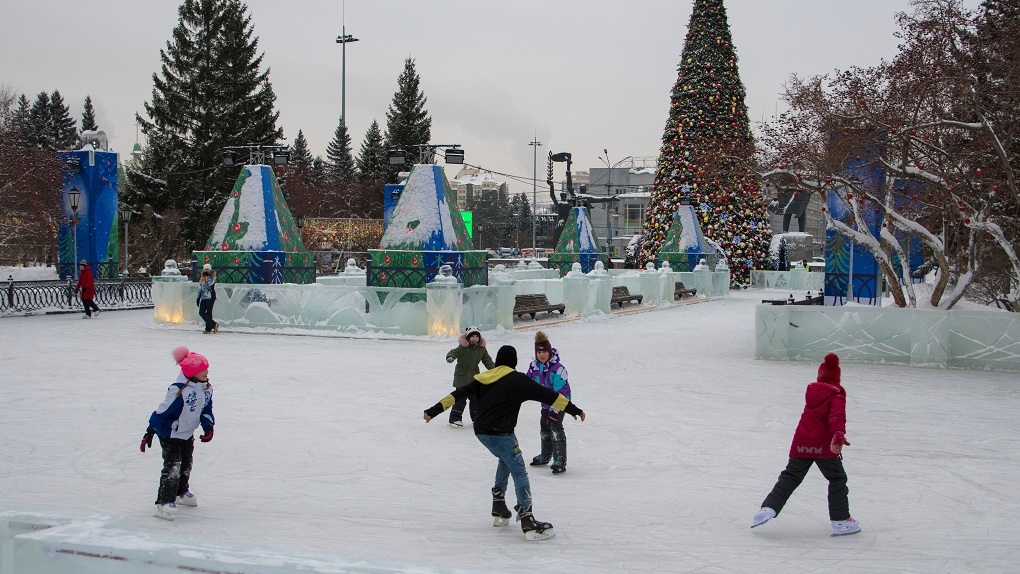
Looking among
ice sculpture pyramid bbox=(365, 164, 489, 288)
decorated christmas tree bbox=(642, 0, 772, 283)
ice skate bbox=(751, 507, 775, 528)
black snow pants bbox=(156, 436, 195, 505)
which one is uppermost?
decorated christmas tree bbox=(642, 0, 772, 283)

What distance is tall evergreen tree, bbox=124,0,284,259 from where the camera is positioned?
4509 cm

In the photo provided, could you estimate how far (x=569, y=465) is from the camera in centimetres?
814

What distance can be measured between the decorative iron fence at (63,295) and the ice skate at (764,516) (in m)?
21.8

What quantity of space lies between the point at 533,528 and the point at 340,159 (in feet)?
253

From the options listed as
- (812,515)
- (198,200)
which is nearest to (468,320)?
(812,515)

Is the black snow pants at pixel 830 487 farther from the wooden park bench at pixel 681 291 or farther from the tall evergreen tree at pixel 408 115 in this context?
the tall evergreen tree at pixel 408 115

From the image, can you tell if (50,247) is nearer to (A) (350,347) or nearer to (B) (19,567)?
(A) (350,347)

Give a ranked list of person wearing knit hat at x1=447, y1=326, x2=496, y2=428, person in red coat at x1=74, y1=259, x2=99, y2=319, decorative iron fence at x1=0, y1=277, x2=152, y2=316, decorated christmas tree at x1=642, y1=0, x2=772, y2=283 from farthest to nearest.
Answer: decorated christmas tree at x1=642, y1=0, x2=772, y2=283 → decorative iron fence at x1=0, y1=277, x2=152, y2=316 → person in red coat at x1=74, y1=259, x2=99, y2=319 → person wearing knit hat at x1=447, y1=326, x2=496, y2=428

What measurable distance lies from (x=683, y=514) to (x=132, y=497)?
3.91m

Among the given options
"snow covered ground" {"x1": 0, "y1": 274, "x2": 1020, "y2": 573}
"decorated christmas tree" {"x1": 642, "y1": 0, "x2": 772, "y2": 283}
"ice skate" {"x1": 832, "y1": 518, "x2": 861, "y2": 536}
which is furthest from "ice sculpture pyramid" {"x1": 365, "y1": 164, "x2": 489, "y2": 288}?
"decorated christmas tree" {"x1": 642, "y1": 0, "x2": 772, "y2": 283}

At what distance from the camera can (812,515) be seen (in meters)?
6.65

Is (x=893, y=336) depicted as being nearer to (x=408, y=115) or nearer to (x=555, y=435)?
(x=555, y=435)

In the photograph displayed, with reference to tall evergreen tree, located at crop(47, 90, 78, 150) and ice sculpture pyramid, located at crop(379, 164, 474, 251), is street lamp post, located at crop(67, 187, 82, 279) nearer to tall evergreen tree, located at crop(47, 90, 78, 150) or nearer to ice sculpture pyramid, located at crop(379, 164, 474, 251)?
ice sculpture pyramid, located at crop(379, 164, 474, 251)

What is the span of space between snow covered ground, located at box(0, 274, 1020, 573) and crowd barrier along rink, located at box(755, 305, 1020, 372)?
52cm
